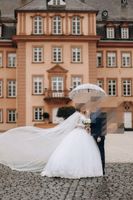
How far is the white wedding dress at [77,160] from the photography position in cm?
966

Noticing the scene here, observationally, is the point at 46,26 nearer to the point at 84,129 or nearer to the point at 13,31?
the point at 13,31

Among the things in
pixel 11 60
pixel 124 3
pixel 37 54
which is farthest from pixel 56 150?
pixel 124 3

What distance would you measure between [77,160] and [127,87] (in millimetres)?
38149

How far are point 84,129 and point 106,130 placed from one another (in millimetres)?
6831

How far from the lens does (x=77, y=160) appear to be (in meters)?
9.71

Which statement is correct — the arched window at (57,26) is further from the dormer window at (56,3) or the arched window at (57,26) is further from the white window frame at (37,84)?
the white window frame at (37,84)

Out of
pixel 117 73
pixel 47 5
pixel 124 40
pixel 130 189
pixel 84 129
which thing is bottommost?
pixel 130 189

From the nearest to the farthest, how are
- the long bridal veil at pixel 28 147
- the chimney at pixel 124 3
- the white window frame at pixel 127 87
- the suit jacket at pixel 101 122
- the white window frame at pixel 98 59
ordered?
1. the suit jacket at pixel 101 122
2. the long bridal veil at pixel 28 147
3. the white window frame at pixel 127 87
4. the white window frame at pixel 98 59
5. the chimney at pixel 124 3

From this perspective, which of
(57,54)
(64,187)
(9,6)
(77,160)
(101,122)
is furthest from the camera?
(9,6)

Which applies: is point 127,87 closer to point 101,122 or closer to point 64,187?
point 64,187

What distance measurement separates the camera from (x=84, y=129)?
10.3 metres

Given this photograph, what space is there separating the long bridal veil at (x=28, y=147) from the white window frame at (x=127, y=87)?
36.5 m

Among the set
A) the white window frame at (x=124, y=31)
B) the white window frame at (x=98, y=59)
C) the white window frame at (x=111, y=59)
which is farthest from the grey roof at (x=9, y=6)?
the white window frame at (x=111, y=59)

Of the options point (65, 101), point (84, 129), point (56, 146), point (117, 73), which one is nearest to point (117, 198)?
point (84, 129)
